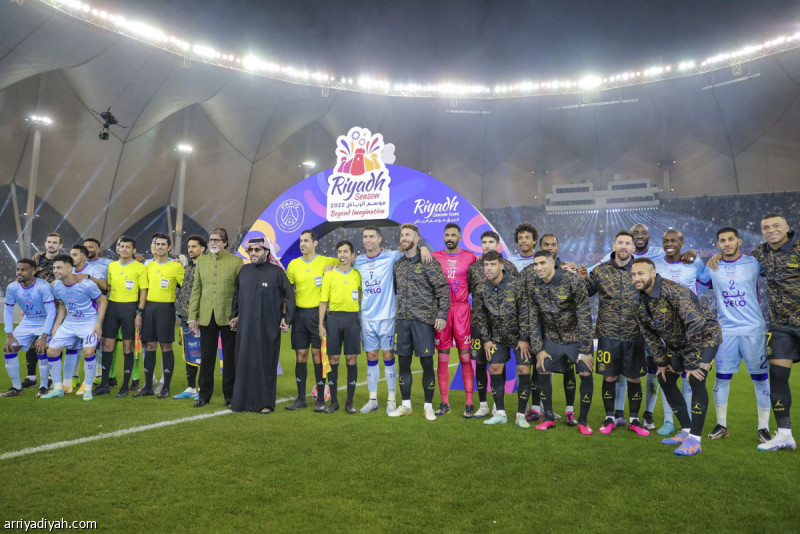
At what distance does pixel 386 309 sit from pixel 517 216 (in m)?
24.6

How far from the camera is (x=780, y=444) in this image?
4.06 meters

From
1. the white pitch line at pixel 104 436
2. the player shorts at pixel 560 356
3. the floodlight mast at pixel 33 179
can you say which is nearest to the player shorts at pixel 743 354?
→ the player shorts at pixel 560 356

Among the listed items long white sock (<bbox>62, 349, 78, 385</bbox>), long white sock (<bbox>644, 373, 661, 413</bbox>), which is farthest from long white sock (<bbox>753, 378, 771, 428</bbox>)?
long white sock (<bbox>62, 349, 78, 385</bbox>)

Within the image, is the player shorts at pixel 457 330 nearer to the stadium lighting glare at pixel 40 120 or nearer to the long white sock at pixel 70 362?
the long white sock at pixel 70 362

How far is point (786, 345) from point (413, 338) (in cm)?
332

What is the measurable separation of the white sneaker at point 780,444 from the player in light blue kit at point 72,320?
7.02 meters

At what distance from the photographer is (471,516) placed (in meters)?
2.70

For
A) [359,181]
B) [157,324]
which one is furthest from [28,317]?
[359,181]

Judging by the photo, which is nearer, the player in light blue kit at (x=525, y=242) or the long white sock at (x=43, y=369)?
the player in light blue kit at (x=525, y=242)

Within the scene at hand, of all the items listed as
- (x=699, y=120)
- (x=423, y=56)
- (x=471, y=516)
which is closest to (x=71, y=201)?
(x=423, y=56)

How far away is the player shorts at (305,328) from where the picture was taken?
5.67 meters

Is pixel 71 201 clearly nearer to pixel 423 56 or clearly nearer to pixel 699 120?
pixel 423 56

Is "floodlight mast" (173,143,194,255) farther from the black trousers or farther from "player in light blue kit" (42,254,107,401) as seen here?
the black trousers

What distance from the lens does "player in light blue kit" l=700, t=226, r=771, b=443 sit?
447 cm
